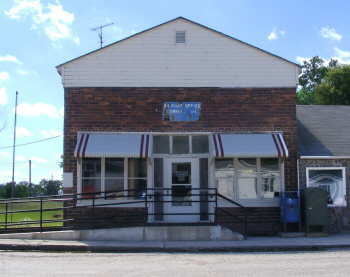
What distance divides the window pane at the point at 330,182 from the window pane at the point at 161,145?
15.3 ft

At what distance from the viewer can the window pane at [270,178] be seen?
13.6 meters

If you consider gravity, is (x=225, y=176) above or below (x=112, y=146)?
below

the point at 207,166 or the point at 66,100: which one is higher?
the point at 66,100

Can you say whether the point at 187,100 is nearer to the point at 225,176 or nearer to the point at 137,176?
the point at 225,176

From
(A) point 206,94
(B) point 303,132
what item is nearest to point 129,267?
(A) point 206,94

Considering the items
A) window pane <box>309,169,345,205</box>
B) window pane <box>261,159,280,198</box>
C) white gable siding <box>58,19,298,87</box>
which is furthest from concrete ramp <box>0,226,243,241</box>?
white gable siding <box>58,19,298,87</box>

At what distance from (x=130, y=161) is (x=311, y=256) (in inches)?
248

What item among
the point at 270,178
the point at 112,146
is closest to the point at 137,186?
the point at 112,146

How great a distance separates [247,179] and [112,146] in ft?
14.4

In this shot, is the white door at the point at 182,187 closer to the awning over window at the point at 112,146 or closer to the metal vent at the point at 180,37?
the awning over window at the point at 112,146

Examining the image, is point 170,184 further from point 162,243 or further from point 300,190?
point 300,190

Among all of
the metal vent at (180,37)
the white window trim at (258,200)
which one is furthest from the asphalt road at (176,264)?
the metal vent at (180,37)

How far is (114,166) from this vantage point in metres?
13.5

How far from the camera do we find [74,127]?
536 inches
